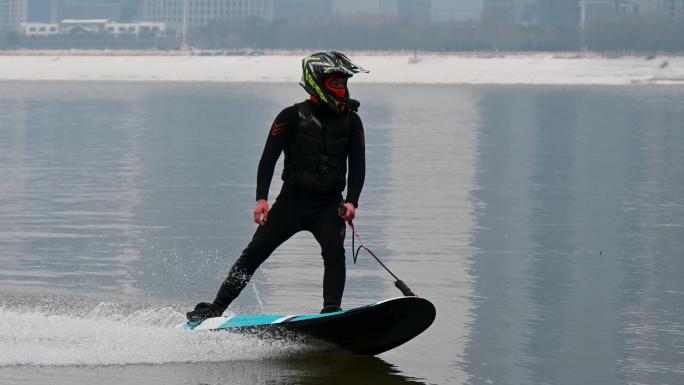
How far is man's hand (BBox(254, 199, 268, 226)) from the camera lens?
916 centimetres

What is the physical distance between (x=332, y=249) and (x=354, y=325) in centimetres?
49

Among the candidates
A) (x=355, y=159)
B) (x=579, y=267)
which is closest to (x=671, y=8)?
(x=579, y=267)

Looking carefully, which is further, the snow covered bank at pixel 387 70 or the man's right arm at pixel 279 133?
the snow covered bank at pixel 387 70

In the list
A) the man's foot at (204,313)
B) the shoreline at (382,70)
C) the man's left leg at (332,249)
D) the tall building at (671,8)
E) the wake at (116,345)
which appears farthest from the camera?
the tall building at (671,8)

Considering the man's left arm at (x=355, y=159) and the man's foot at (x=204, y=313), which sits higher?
the man's left arm at (x=355, y=159)

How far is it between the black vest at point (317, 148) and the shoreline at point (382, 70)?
106278 millimetres

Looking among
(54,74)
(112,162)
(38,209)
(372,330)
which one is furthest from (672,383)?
(54,74)

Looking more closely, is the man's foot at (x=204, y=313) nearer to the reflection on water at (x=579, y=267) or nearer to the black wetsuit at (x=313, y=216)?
the black wetsuit at (x=313, y=216)

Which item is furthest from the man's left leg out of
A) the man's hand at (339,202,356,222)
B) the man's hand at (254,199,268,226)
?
the man's hand at (254,199,268,226)

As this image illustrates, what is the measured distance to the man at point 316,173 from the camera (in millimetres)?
9117

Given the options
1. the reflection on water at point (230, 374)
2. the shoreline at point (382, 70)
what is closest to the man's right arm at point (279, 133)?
the reflection on water at point (230, 374)

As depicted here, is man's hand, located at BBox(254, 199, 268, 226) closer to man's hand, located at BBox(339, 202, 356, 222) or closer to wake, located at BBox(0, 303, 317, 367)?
man's hand, located at BBox(339, 202, 356, 222)

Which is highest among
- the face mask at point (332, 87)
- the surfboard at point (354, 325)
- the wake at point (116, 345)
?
the face mask at point (332, 87)

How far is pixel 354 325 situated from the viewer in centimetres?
923
